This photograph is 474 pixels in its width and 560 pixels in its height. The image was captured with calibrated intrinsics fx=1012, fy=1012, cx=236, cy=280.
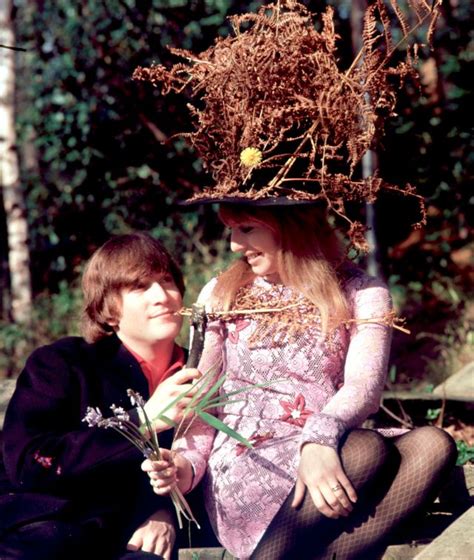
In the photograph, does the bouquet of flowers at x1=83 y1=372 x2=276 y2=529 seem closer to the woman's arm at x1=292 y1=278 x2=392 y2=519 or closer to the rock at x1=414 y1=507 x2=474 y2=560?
the woman's arm at x1=292 y1=278 x2=392 y2=519

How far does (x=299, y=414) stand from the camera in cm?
337

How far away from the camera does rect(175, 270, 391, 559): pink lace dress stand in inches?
129

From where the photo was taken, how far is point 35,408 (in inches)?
134

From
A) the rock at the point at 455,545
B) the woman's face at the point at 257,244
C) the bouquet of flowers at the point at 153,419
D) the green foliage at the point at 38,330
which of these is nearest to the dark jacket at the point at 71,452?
the bouquet of flowers at the point at 153,419

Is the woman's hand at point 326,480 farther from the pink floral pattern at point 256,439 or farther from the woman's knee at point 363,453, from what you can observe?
the pink floral pattern at point 256,439

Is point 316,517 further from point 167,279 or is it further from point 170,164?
point 170,164

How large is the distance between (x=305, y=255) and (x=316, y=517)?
88 cm

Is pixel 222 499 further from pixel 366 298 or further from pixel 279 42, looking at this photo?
pixel 279 42

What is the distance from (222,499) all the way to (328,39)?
1565 mm

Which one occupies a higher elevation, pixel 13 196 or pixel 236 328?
pixel 13 196

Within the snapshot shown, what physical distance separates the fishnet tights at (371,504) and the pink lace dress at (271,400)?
11 centimetres

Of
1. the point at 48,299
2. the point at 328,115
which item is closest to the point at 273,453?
the point at 328,115

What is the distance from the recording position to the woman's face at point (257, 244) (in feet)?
11.2

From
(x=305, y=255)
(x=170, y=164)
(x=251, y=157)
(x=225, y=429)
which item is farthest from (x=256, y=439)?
(x=170, y=164)
